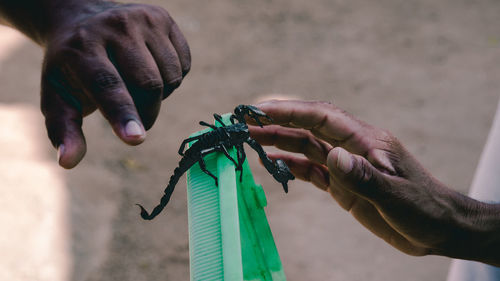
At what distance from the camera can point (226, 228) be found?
4.93 feet

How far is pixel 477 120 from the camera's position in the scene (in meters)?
5.19

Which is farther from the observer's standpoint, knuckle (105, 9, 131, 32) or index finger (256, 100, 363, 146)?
index finger (256, 100, 363, 146)

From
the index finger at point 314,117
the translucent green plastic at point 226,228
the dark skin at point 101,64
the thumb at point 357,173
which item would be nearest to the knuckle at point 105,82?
the dark skin at point 101,64

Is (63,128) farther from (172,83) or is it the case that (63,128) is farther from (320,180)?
(320,180)

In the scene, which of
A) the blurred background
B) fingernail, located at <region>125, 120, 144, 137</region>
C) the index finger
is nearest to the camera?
fingernail, located at <region>125, 120, 144, 137</region>

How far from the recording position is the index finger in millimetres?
2408

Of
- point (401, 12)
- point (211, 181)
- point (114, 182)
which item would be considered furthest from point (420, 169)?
point (401, 12)

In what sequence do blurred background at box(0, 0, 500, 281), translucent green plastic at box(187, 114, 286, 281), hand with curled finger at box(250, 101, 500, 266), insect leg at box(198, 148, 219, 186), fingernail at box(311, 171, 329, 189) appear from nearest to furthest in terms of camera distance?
translucent green plastic at box(187, 114, 286, 281) → insect leg at box(198, 148, 219, 186) → hand with curled finger at box(250, 101, 500, 266) → fingernail at box(311, 171, 329, 189) → blurred background at box(0, 0, 500, 281)

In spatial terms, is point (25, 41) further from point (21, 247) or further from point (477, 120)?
point (477, 120)

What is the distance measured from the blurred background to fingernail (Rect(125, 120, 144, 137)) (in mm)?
1947

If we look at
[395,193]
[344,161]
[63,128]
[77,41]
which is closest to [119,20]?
[77,41]

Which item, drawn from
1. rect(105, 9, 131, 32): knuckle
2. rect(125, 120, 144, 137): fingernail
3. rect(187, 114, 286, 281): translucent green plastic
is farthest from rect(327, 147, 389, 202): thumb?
rect(105, 9, 131, 32): knuckle

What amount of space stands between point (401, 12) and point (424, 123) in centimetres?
214

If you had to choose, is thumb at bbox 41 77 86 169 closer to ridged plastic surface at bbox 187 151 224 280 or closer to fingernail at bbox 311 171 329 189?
ridged plastic surface at bbox 187 151 224 280
